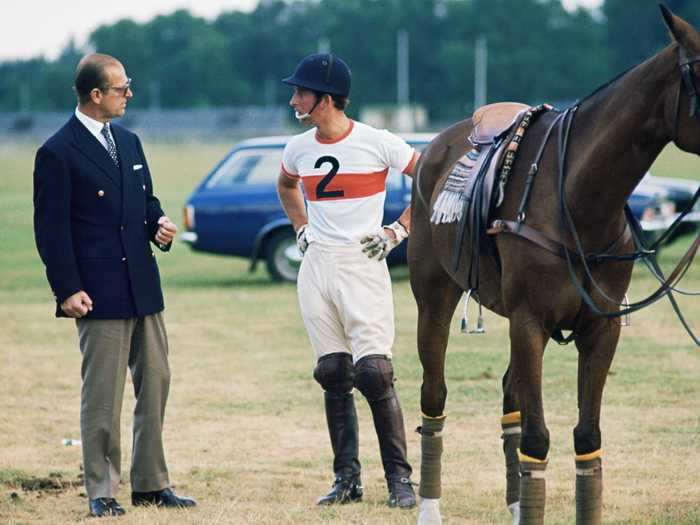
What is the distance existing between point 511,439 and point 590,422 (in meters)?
0.84

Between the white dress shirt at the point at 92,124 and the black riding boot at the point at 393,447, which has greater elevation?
the white dress shirt at the point at 92,124

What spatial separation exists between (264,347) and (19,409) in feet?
10.4

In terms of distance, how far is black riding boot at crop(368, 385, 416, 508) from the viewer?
21.2 ft

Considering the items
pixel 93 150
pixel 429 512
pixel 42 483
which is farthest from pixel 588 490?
pixel 42 483

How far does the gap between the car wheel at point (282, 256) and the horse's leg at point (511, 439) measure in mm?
10176

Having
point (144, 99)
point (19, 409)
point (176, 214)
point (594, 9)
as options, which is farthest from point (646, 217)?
point (144, 99)

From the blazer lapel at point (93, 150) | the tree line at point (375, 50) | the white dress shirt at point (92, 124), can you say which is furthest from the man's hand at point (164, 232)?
the tree line at point (375, 50)

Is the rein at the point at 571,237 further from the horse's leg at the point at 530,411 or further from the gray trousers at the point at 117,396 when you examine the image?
the gray trousers at the point at 117,396

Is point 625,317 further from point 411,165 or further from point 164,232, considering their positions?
point 164,232

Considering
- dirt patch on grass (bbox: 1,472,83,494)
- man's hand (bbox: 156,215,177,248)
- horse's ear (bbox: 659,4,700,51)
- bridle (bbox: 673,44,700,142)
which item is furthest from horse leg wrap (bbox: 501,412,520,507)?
dirt patch on grass (bbox: 1,472,83,494)

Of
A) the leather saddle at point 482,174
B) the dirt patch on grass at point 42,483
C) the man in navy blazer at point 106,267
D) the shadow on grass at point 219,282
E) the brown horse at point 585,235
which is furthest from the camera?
the shadow on grass at point 219,282

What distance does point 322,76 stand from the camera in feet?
20.4

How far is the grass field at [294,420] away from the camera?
21.1 ft

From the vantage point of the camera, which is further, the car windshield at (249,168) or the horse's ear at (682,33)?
the car windshield at (249,168)
